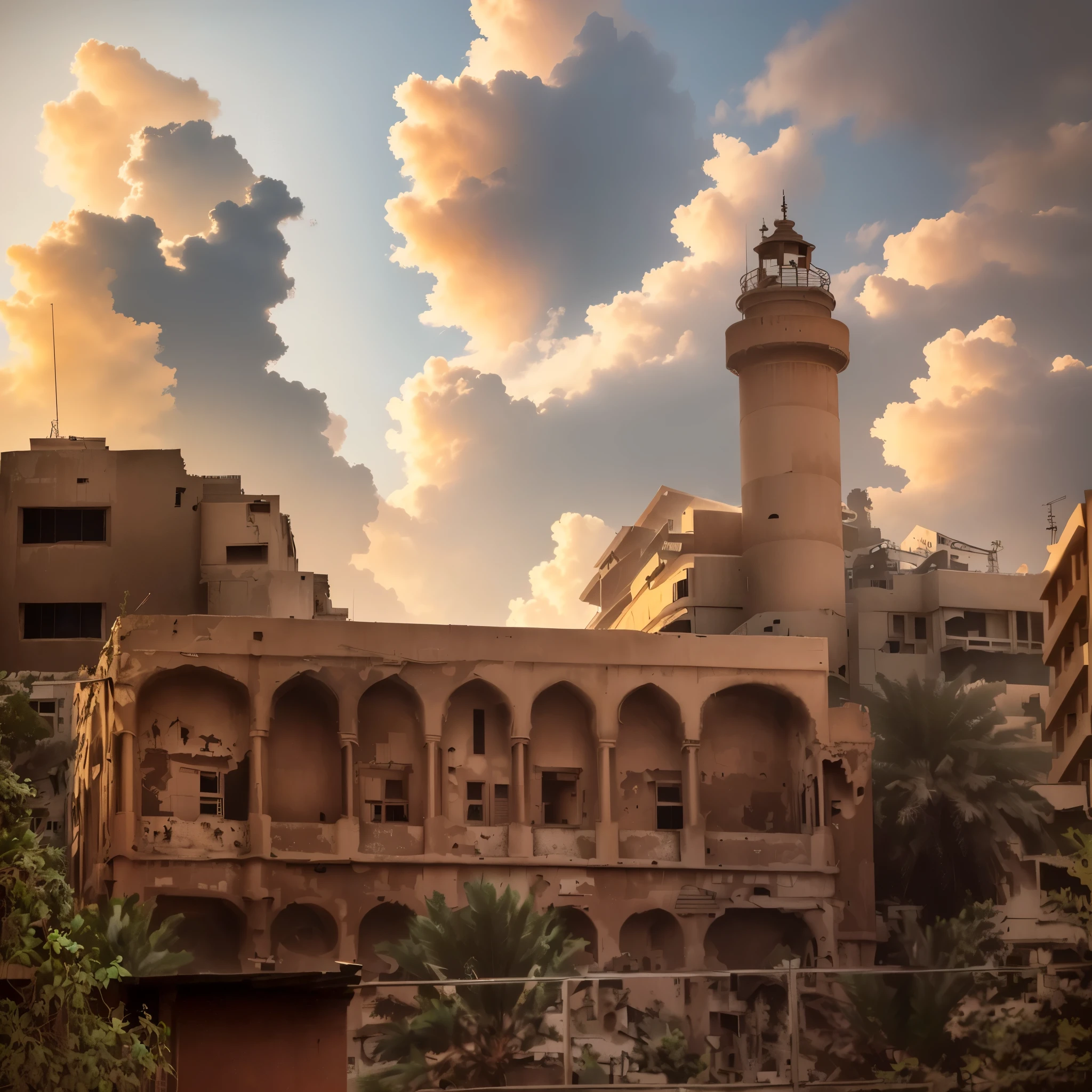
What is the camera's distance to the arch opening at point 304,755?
46.0 m

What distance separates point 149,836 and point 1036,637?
103 feet

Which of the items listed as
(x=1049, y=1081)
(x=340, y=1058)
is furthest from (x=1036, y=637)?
(x=340, y=1058)

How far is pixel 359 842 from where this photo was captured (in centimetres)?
4512

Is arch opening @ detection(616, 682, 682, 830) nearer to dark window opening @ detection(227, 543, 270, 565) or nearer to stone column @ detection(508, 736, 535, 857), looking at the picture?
stone column @ detection(508, 736, 535, 857)

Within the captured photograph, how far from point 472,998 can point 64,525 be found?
82.2ft

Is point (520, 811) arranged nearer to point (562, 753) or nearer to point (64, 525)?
point (562, 753)

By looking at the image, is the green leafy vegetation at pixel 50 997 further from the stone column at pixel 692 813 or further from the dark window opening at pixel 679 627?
the dark window opening at pixel 679 627

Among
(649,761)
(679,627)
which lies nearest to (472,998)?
(649,761)

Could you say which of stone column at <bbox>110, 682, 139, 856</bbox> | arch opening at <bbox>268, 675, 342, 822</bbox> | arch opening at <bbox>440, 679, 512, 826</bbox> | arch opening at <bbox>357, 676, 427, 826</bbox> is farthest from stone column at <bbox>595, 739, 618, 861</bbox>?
stone column at <bbox>110, 682, 139, 856</bbox>

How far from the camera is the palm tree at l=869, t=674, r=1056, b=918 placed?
154ft

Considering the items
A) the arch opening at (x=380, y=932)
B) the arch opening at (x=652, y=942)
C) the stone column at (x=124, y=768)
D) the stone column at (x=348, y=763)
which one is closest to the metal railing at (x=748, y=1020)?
the arch opening at (x=380, y=932)

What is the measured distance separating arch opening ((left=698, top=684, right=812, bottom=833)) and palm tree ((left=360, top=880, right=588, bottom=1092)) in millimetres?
10588

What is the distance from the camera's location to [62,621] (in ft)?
172

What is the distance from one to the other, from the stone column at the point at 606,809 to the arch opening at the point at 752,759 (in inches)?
103
